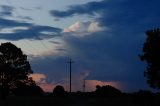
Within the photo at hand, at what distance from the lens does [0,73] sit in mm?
88875

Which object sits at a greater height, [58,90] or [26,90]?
[58,90]

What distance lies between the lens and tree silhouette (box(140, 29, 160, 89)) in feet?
229

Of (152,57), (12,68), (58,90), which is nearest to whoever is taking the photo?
(152,57)

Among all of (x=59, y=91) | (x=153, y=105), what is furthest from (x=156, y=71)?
(x=59, y=91)

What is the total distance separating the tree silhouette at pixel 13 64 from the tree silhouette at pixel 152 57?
25.6 metres

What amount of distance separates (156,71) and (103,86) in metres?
59.8

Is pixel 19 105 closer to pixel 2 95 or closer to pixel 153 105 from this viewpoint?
Answer: pixel 153 105

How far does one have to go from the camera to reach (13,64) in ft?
290

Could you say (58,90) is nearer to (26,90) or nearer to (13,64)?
(26,90)

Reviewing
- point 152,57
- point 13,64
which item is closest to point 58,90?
point 13,64

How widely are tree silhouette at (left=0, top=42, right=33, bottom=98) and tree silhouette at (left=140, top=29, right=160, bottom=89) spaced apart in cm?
2559

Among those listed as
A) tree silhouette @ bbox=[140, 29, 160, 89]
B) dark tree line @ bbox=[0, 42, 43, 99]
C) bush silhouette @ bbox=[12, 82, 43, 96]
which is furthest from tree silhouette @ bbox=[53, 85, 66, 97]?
tree silhouette @ bbox=[140, 29, 160, 89]

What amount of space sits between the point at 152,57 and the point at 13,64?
29376 millimetres

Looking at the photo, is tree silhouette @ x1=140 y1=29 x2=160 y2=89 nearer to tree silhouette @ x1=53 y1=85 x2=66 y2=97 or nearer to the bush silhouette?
the bush silhouette
